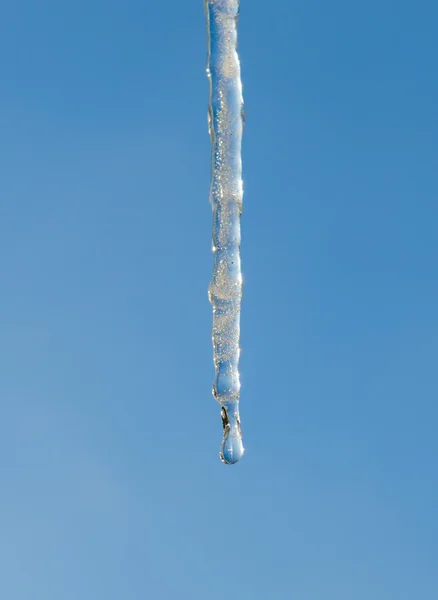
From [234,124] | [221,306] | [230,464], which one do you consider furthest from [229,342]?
[234,124]

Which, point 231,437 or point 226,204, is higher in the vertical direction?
point 226,204

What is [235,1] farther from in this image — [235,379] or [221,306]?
[235,379]

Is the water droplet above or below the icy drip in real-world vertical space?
below

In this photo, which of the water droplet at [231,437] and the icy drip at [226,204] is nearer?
the icy drip at [226,204]

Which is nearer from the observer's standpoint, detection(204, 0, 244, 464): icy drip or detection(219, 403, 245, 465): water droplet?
detection(204, 0, 244, 464): icy drip

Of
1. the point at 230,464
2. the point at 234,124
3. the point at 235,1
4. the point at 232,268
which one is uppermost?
the point at 235,1

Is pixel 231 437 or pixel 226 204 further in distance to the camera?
pixel 231 437

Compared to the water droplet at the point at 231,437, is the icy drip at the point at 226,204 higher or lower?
higher

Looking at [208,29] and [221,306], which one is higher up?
[208,29]
